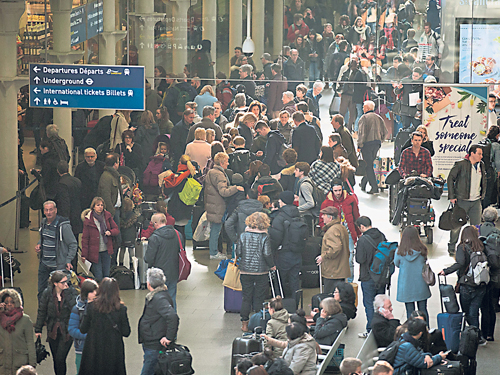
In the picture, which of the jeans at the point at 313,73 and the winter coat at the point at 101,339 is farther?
the jeans at the point at 313,73

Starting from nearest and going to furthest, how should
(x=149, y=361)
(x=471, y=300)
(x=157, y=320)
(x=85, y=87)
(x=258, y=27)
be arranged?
1. (x=157, y=320)
2. (x=149, y=361)
3. (x=471, y=300)
4. (x=85, y=87)
5. (x=258, y=27)

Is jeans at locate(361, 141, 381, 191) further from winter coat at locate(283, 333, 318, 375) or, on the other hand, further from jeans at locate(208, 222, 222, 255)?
winter coat at locate(283, 333, 318, 375)

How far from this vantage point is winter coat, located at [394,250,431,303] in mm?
10523

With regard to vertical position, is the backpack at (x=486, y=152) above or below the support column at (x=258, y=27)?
below

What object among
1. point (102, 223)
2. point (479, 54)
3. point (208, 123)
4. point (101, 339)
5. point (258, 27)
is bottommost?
point (101, 339)

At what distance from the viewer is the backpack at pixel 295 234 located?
37.7 feet

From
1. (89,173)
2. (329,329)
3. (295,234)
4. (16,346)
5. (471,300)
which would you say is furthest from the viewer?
(89,173)

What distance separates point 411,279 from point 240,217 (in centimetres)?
281

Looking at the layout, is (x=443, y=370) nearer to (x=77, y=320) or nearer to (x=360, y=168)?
(x=77, y=320)

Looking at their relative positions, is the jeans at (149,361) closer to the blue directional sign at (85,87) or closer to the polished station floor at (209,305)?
the polished station floor at (209,305)

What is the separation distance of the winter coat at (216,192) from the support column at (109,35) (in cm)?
254

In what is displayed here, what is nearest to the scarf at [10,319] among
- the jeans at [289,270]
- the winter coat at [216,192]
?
the jeans at [289,270]


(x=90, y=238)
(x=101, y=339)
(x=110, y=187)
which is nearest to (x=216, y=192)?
(x=110, y=187)

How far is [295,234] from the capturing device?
1150 centimetres
